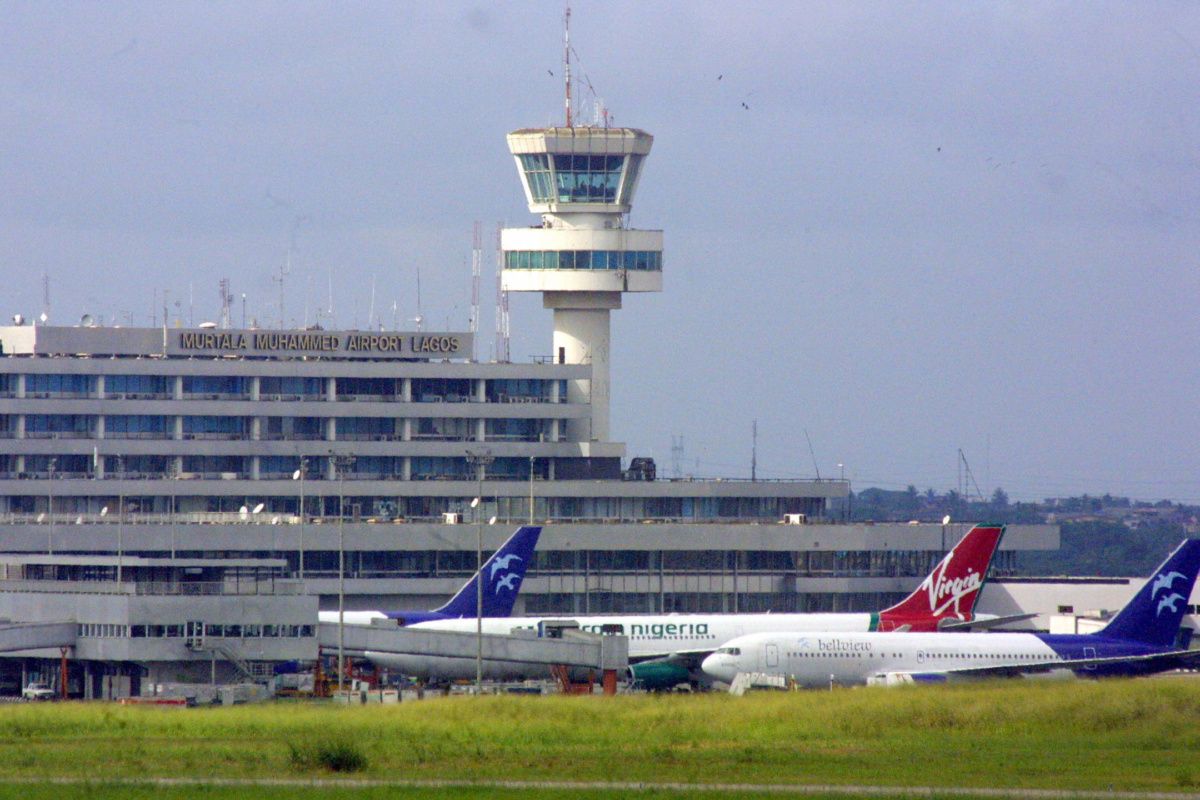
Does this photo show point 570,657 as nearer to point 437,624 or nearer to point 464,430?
point 437,624

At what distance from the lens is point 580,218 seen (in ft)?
562

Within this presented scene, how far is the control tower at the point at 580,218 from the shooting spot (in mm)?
168875

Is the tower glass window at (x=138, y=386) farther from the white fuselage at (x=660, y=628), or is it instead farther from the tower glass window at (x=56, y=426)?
the white fuselage at (x=660, y=628)

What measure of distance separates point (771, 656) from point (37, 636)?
36958mm

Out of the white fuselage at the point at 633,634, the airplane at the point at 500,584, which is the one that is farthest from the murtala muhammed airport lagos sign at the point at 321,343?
the white fuselage at the point at 633,634

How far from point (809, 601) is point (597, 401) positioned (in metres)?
25.0

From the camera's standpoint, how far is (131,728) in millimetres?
78562

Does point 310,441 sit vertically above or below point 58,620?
above

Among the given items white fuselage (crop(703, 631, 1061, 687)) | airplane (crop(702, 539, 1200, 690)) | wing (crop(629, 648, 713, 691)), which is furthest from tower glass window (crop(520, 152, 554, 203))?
airplane (crop(702, 539, 1200, 690))

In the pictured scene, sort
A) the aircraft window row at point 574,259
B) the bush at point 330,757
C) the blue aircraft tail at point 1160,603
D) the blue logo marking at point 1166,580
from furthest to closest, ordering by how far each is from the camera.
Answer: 1. the aircraft window row at point 574,259
2. the blue aircraft tail at point 1160,603
3. the blue logo marking at point 1166,580
4. the bush at point 330,757

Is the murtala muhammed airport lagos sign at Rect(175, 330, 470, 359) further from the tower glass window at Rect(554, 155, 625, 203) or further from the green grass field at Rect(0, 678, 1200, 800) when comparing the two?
the green grass field at Rect(0, 678, 1200, 800)

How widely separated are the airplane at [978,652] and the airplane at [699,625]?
5615 mm

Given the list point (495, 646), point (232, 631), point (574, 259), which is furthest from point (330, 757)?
point (574, 259)

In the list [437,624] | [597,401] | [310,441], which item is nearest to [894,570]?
[597,401]
